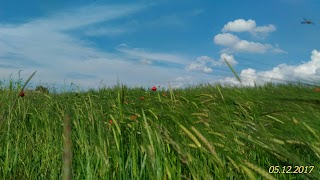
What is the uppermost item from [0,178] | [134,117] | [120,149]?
[134,117]

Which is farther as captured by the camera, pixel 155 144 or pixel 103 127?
pixel 103 127

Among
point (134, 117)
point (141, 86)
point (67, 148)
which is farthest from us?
point (141, 86)

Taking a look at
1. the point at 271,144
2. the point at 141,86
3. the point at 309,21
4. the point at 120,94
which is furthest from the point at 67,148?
the point at 141,86

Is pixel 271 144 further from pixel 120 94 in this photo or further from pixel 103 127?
pixel 103 127

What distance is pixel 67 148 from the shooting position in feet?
1.42

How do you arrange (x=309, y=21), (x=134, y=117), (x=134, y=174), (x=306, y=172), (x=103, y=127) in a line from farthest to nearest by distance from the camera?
1. (x=134, y=117)
2. (x=103, y=127)
3. (x=134, y=174)
4. (x=309, y=21)
5. (x=306, y=172)

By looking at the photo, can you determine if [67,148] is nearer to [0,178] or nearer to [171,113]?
[171,113]

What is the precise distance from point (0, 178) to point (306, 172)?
2207 millimetres

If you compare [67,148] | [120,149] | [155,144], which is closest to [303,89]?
[155,144]

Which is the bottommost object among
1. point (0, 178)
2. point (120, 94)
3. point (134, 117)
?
point (0, 178)

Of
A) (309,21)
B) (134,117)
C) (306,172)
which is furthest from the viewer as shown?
(134,117)

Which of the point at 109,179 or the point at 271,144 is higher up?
the point at 271,144

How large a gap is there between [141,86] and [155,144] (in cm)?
1339

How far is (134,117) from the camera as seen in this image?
2.54m
